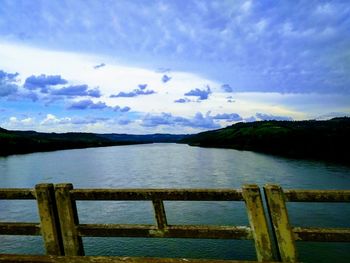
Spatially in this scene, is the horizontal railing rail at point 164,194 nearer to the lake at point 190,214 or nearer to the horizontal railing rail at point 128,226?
the horizontal railing rail at point 128,226

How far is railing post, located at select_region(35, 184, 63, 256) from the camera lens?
20.7ft

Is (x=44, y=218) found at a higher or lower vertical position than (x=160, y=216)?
higher

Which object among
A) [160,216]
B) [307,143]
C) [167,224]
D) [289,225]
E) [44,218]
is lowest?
[307,143]

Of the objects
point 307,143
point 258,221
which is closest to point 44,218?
point 258,221

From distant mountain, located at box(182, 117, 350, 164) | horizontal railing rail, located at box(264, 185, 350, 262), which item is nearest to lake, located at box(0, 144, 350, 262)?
horizontal railing rail, located at box(264, 185, 350, 262)

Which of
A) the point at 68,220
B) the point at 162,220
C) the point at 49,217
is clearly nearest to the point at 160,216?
the point at 162,220

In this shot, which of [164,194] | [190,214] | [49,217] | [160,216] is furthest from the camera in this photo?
[190,214]

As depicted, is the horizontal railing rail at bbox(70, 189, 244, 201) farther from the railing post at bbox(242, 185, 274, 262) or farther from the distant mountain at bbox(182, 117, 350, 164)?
the distant mountain at bbox(182, 117, 350, 164)

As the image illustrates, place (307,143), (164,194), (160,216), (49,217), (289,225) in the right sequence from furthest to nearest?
(307,143), (49,217), (160,216), (164,194), (289,225)

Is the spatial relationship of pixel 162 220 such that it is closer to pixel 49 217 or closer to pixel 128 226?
pixel 128 226

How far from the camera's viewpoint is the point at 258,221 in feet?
19.6

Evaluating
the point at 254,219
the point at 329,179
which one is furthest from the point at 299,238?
the point at 329,179

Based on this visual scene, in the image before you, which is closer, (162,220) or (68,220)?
(162,220)

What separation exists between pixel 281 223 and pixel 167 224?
6.15 feet
